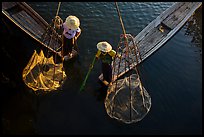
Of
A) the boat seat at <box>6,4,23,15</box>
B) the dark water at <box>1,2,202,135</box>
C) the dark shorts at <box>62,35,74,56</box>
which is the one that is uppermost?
the boat seat at <box>6,4,23,15</box>

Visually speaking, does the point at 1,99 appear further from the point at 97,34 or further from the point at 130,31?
the point at 130,31

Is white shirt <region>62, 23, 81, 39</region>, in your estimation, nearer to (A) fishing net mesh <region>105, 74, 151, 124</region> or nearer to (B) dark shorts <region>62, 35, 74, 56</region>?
(B) dark shorts <region>62, 35, 74, 56</region>

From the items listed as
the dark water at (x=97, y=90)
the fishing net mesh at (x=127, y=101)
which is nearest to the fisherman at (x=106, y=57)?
the fishing net mesh at (x=127, y=101)

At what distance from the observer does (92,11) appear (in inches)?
521

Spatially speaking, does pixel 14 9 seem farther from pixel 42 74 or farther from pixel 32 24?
pixel 42 74

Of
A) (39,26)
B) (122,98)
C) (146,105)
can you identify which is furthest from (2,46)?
(146,105)

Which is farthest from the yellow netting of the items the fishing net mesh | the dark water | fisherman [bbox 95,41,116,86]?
the fishing net mesh

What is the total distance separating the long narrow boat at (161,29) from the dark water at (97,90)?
21.3 inches

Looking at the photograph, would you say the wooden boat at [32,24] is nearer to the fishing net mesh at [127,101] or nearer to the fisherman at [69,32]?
the fisherman at [69,32]

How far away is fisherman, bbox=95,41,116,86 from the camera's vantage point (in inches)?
343

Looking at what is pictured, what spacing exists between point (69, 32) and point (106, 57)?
163 centimetres

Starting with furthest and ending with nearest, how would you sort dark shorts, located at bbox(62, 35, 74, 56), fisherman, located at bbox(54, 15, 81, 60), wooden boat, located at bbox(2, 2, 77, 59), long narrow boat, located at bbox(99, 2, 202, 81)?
long narrow boat, located at bbox(99, 2, 202, 81) → wooden boat, located at bbox(2, 2, 77, 59) → dark shorts, located at bbox(62, 35, 74, 56) → fisherman, located at bbox(54, 15, 81, 60)

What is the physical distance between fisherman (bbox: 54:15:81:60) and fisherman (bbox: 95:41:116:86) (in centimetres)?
118

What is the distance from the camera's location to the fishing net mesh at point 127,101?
8953 millimetres
